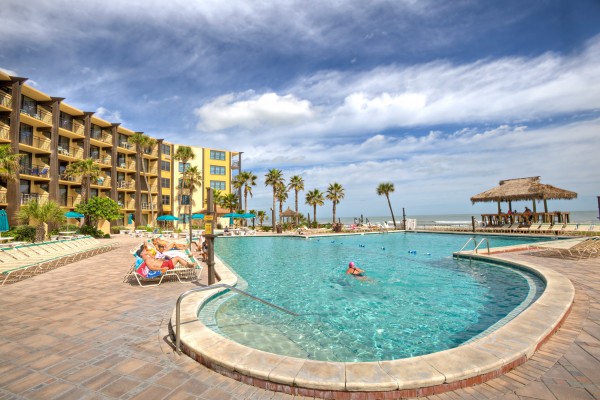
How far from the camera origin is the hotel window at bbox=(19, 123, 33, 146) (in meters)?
25.3

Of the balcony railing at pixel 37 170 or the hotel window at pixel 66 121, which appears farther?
the hotel window at pixel 66 121

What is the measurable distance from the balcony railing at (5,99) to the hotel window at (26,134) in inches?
113

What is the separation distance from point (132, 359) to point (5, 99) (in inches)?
1184

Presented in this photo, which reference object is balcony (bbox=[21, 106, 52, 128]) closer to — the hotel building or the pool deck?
the hotel building

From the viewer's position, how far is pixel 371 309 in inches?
293

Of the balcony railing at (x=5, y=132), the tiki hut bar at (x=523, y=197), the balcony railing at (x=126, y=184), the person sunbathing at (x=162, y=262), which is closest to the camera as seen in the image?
the person sunbathing at (x=162, y=262)

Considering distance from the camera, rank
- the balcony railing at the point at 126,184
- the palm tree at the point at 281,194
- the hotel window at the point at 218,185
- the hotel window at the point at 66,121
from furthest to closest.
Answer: the hotel window at the point at 218,185
the palm tree at the point at 281,194
the balcony railing at the point at 126,184
the hotel window at the point at 66,121

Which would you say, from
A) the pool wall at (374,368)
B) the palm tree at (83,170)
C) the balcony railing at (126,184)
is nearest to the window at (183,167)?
the balcony railing at (126,184)

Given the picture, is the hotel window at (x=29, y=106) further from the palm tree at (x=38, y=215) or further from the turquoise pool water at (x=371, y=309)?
the turquoise pool water at (x=371, y=309)

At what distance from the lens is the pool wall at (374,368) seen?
3.00 meters

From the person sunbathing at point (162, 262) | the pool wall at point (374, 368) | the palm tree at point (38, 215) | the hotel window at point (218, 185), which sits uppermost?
the hotel window at point (218, 185)

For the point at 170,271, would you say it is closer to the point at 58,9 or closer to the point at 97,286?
the point at 97,286

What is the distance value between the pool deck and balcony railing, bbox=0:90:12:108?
24.9 metres

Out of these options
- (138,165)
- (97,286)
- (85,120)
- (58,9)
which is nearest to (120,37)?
(58,9)
